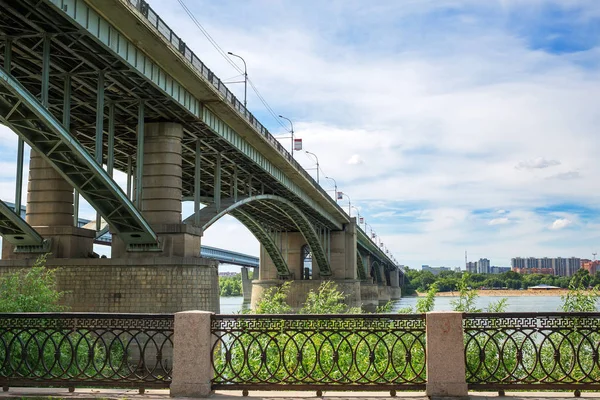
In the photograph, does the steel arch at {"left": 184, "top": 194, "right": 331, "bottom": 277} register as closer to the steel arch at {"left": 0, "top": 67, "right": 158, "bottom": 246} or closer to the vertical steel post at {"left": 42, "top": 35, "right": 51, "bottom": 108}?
the steel arch at {"left": 0, "top": 67, "right": 158, "bottom": 246}

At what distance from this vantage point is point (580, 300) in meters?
12.2

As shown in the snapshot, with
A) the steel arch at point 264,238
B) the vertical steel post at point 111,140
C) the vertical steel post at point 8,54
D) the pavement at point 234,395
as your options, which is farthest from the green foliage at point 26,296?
the steel arch at point 264,238

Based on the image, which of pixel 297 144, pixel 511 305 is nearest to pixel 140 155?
pixel 297 144

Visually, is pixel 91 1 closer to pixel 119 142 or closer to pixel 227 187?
pixel 119 142

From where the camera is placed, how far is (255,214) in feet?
178

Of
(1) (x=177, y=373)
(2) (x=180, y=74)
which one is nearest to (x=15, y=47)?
(2) (x=180, y=74)

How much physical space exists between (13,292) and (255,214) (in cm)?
3678

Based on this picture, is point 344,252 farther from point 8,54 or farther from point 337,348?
point 337,348

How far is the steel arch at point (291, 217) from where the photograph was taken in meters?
29.4

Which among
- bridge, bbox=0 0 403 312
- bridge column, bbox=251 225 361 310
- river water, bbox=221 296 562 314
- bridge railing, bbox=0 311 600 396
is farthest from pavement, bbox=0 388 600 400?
bridge column, bbox=251 225 361 310

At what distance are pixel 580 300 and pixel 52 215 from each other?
2012 cm

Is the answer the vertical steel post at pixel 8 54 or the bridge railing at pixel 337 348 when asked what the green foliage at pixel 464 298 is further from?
the vertical steel post at pixel 8 54

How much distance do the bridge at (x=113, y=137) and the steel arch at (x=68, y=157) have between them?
0.13 feet

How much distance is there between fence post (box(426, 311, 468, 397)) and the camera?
7.96 m
